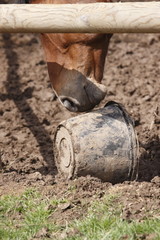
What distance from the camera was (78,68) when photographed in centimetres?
505

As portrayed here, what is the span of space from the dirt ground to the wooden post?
1.03 metres

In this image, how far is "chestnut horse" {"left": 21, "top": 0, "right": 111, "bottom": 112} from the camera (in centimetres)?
490

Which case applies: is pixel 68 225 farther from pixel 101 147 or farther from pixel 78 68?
pixel 78 68

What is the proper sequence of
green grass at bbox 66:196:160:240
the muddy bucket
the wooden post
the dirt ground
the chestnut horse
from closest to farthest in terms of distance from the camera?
green grass at bbox 66:196:160:240
the wooden post
the dirt ground
the muddy bucket
the chestnut horse

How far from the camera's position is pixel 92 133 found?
458 cm

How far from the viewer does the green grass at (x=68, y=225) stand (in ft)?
12.0

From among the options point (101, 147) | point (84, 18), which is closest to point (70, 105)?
point (101, 147)

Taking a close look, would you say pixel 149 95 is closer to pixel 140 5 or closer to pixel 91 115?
pixel 91 115

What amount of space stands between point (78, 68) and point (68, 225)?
5.09 ft

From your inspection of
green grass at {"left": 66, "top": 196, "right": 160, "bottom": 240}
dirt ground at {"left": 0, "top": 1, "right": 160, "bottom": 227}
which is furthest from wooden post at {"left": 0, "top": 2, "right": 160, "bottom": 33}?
green grass at {"left": 66, "top": 196, "right": 160, "bottom": 240}

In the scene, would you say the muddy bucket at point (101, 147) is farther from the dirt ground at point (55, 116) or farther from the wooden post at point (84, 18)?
the wooden post at point (84, 18)

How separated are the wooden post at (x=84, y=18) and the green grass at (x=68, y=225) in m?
1.10

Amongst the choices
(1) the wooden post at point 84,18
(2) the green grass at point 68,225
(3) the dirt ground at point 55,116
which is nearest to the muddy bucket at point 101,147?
(3) the dirt ground at point 55,116

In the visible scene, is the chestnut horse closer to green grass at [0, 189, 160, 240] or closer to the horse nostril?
the horse nostril
